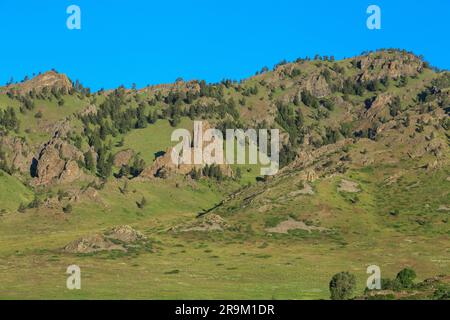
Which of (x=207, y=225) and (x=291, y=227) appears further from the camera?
(x=207, y=225)

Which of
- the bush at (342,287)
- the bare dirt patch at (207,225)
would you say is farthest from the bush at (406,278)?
the bare dirt patch at (207,225)

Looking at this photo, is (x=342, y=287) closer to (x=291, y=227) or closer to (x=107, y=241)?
(x=107, y=241)

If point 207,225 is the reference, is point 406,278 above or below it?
below

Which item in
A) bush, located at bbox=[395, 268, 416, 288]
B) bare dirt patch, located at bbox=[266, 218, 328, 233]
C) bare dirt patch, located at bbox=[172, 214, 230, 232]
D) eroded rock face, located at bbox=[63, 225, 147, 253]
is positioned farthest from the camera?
bare dirt patch, located at bbox=[172, 214, 230, 232]

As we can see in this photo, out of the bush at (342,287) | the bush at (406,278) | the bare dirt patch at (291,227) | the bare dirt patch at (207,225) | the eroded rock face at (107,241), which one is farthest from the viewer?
the bare dirt patch at (207,225)

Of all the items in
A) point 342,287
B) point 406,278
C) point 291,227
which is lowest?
point 342,287

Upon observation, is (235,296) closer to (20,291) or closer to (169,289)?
(169,289)

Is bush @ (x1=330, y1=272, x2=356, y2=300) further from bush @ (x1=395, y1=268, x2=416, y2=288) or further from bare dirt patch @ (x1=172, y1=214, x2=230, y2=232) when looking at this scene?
bare dirt patch @ (x1=172, y1=214, x2=230, y2=232)

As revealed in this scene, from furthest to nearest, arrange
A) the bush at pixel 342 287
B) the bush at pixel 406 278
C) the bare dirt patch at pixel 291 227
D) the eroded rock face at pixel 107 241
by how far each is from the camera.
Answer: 1. the bare dirt patch at pixel 291 227
2. the eroded rock face at pixel 107 241
3. the bush at pixel 406 278
4. the bush at pixel 342 287

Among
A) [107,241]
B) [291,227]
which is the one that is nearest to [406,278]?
[107,241]

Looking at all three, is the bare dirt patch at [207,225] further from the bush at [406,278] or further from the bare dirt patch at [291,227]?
the bush at [406,278]

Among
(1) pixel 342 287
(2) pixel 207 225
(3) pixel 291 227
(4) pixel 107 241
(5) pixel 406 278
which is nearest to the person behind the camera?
(1) pixel 342 287

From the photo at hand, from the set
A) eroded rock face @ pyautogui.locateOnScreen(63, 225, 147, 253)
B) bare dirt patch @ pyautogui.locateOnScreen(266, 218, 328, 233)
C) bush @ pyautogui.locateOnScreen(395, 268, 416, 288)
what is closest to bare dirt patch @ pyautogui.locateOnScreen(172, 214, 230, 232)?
bare dirt patch @ pyautogui.locateOnScreen(266, 218, 328, 233)

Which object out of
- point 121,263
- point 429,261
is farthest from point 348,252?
point 121,263
